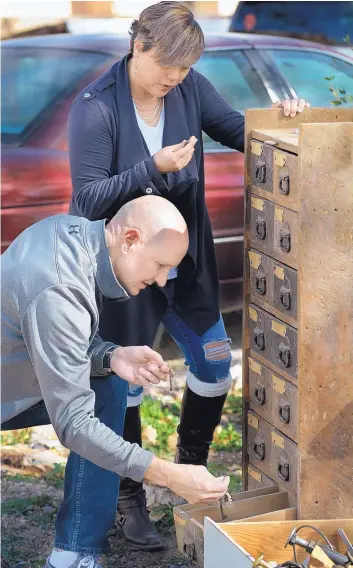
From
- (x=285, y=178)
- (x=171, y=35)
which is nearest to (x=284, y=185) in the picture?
(x=285, y=178)

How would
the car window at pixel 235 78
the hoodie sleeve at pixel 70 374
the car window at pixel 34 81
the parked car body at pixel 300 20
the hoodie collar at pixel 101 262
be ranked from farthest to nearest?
1. the parked car body at pixel 300 20
2. the car window at pixel 235 78
3. the car window at pixel 34 81
4. the hoodie collar at pixel 101 262
5. the hoodie sleeve at pixel 70 374

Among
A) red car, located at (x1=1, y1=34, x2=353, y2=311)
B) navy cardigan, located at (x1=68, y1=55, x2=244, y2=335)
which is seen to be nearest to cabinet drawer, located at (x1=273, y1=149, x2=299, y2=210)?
navy cardigan, located at (x1=68, y1=55, x2=244, y2=335)

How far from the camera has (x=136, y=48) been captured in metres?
3.73

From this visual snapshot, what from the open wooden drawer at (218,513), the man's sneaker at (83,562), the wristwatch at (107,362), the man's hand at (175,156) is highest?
Answer: the man's hand at (175,156)

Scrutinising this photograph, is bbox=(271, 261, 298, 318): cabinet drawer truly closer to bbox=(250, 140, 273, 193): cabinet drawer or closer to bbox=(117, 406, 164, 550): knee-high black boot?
bbox=(250, 140, 273, 193): cabinet drawer

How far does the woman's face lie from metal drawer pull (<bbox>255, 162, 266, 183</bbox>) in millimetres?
387

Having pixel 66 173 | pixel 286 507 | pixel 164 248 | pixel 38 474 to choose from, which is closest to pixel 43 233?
pixel 164 248

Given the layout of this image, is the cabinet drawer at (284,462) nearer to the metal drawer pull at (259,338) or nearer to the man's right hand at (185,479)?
the metal drawer pull at (259,338)

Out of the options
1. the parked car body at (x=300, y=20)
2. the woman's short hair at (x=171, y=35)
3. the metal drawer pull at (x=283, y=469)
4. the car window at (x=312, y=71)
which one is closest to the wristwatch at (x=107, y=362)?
the metal drawer pull at (x=283, y=469)

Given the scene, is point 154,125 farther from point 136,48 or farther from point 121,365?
point 121,365

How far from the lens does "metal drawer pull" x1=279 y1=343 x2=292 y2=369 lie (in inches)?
144

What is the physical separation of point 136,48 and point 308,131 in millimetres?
725

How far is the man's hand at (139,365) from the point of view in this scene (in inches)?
135

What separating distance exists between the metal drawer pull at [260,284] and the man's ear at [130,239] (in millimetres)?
643
